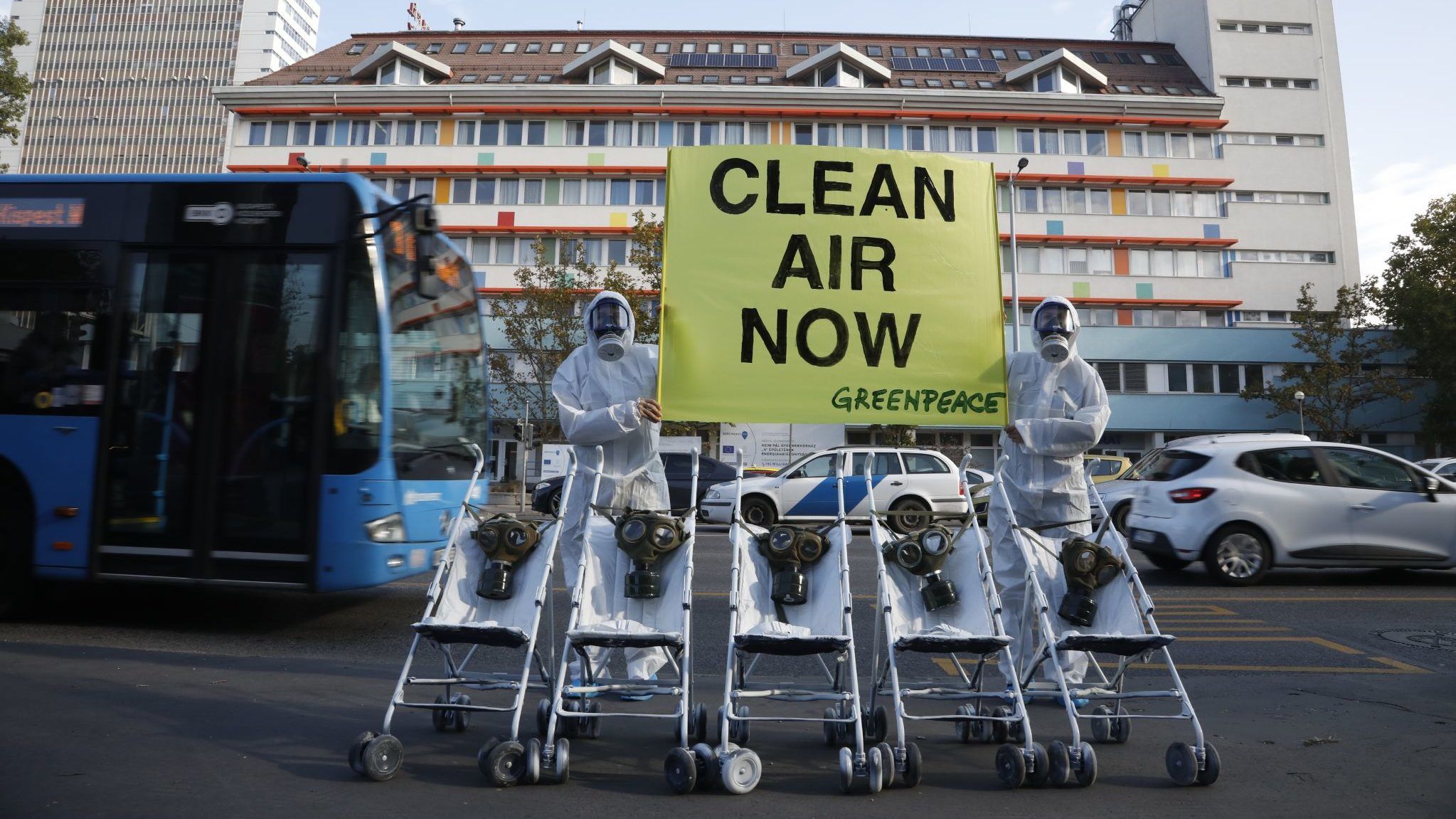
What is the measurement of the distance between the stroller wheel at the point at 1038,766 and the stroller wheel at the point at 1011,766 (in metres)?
0.04

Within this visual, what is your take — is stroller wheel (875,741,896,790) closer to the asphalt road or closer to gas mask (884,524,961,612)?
the asphalt road

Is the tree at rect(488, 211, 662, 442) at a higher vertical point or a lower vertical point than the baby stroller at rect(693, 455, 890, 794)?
higher

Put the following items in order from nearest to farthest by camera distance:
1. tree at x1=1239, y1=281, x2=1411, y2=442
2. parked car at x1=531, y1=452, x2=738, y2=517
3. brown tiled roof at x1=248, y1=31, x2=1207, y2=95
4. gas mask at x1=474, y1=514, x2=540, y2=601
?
gas mask at x1=474, y1=514, x2=540, y2=601, parked car at x1=531, y1=452, x2=738, y2=517, tree at x1=1239, y1=281, x2=1411, y2=442, brown tiled roof at x1=248, y1=31, x2=1207, y2=95

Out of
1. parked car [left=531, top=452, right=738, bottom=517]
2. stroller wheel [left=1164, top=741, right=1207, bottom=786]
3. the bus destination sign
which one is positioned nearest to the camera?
stroller wheel [left=1164, top=741, right=1207, bottom=786]

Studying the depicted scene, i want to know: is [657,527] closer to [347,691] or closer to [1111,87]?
[347,691]

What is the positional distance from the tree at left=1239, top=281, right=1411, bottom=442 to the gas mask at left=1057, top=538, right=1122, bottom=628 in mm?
35598

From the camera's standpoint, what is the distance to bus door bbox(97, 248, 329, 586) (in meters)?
6.58

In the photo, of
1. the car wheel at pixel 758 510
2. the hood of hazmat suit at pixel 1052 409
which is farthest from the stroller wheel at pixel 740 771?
the car wheel at pixel 758 510

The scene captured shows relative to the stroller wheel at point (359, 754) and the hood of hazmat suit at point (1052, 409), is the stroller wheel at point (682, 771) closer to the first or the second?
the stroller wheel at point (359, 754)

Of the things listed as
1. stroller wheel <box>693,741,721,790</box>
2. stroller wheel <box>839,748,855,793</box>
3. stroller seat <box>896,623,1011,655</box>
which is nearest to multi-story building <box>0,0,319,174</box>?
stroller wheel <box>693,741,721,790</box>

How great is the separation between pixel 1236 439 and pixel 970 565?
767 cm

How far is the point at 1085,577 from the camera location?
14.1 ft

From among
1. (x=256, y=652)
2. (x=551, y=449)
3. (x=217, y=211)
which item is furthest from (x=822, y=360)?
(x=551, y=449)

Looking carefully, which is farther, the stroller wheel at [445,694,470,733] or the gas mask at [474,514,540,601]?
the stroller wheel at [445,694,470,733]
